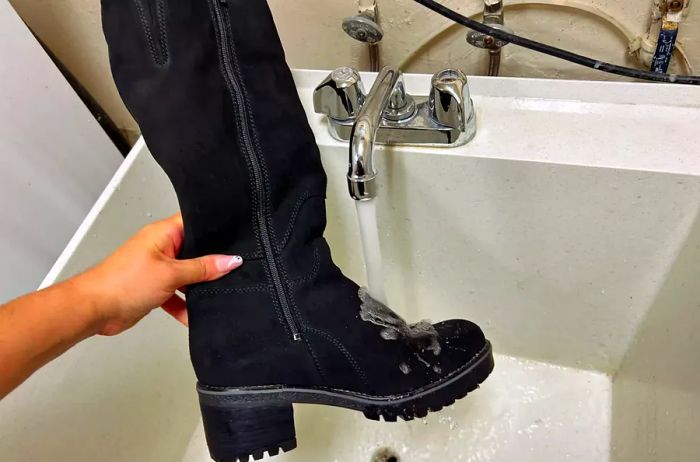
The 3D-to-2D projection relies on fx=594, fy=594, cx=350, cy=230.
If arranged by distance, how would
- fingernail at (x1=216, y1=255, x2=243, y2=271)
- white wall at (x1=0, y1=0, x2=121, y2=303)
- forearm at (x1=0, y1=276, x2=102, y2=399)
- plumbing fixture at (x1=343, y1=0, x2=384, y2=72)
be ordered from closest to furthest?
→ forearm at (x1=0, y1=276, x2=102, y2=399), fingernail at (x1=216, y1=255, x2=243, y2=271), plumbing fixture at (x1=343, y1=0, x2=384, y2=72), white wall at (x1=0, y1=0, x2=121, y2=303)

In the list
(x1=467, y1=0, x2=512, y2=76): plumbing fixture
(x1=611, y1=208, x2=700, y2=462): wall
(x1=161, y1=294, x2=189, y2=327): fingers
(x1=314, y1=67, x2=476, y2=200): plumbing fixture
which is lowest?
(x1=611, y1=208, x2=700, y2=462): wall

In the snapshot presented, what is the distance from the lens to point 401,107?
63cm

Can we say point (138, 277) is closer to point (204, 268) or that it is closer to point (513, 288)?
point (204, 268)

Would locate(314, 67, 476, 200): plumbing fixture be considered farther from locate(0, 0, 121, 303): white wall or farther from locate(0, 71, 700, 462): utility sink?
locate(0, 0, 121, 303): white wall

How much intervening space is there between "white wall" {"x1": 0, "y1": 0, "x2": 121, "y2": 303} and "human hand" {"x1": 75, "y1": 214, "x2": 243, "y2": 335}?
1.12ft

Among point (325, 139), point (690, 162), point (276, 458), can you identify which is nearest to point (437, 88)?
point (325, 139)

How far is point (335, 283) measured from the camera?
0.58 meters

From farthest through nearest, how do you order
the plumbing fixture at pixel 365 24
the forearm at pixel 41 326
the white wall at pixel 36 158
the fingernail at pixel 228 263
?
the white wall at pixel 36 158 → the plumbing fixture at pixel 365 24 → the fingernail at pixel 228 263 → the forearm at pixel 41 326

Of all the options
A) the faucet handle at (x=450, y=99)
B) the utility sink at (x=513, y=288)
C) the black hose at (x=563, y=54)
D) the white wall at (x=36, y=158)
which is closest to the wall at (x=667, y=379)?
the utility sink at (x=513, y=288)

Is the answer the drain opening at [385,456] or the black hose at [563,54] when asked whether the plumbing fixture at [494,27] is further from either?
the drain opening at [385,456]

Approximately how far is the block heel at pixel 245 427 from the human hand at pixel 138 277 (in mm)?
105

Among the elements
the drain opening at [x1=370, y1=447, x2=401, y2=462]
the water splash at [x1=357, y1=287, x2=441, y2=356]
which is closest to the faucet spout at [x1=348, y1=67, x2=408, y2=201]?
the water splash at [x1=357, y1=287, x2=441, y2=356]

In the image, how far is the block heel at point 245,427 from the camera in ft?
1.77

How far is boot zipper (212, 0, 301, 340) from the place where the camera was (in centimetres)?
53
